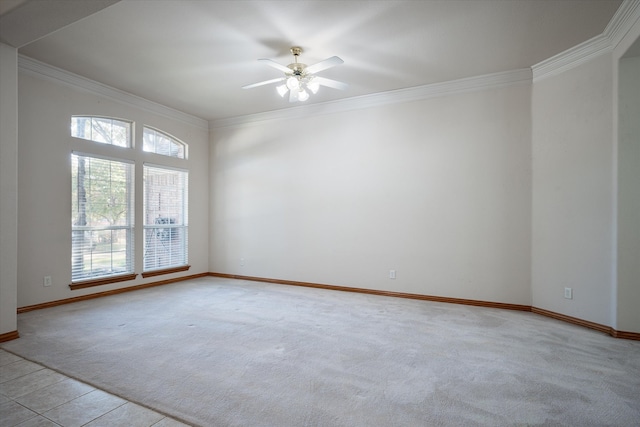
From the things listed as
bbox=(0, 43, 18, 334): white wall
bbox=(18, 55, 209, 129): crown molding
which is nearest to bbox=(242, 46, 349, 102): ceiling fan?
bbox=(0, 43, 18, 334): white wall

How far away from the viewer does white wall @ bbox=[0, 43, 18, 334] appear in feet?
9.67

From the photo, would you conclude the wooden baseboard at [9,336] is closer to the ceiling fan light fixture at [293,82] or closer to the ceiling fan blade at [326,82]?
the ceiling fan light fixture at [293,82]

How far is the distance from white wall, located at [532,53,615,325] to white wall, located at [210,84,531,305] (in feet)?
0.57

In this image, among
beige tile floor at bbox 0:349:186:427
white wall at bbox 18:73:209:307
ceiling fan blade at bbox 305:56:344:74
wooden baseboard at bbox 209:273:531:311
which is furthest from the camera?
wooden baseboard at bbox 209:273:531:311

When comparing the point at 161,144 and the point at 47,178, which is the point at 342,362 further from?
the point at 161,144

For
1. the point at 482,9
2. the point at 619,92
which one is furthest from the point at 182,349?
the point at 619,92

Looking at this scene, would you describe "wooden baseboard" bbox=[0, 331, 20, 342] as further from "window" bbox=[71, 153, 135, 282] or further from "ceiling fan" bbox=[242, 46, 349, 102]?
"ceiling fan" bbox=[242, 46, 349, 102]

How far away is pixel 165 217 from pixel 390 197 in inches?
152

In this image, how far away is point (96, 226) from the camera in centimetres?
461

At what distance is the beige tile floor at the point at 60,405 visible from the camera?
1.86m

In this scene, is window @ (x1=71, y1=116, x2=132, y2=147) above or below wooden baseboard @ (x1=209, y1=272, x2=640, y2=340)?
above

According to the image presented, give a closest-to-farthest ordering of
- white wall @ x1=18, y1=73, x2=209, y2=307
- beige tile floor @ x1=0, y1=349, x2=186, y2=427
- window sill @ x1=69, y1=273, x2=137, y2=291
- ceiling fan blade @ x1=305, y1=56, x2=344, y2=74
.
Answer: beige tile floor @ x1=0, y1=349, x2=186, y2=427 → ceiling fan blade @ x1=305, y1=56, x2=344, y2=74 → white wall @ x1=18, y1=73, x2=209, y2=307 → window sill @ x1=69, y1=273, x2=137, y2=291

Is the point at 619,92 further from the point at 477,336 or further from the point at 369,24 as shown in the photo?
the point at 477,336

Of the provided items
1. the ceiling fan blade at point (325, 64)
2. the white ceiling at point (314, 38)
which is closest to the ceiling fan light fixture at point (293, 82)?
the ceiling fan blade at point (325, 64)
